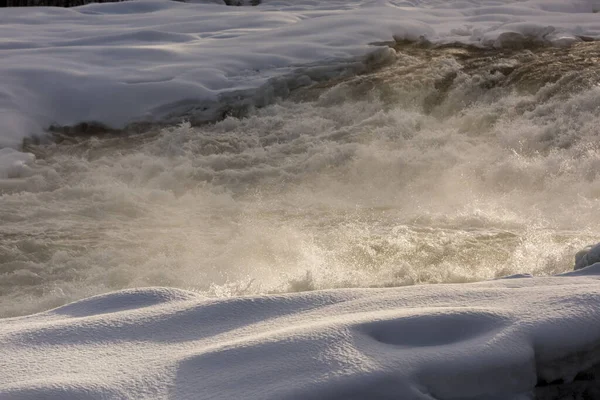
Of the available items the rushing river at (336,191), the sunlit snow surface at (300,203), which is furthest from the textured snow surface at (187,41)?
the rushing river at (336,191)

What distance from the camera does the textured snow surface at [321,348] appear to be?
76.4 inches

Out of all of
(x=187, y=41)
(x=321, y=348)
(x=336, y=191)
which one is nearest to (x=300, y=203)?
(x=336, y=191)

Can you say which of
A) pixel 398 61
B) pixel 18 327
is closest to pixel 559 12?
pixel 398 61

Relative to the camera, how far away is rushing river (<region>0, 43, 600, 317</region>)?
15.6 feet

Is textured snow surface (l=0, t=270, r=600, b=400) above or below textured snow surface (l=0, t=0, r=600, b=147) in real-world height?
below

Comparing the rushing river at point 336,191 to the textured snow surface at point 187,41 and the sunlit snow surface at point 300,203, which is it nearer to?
the sunlit snow surface at point 300,203

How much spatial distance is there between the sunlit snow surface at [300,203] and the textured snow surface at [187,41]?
38 millimetres

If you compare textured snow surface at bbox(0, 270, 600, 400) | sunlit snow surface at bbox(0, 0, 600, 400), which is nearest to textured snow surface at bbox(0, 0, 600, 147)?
sunlit snow surface at bbox(0, 0, 600, 400)

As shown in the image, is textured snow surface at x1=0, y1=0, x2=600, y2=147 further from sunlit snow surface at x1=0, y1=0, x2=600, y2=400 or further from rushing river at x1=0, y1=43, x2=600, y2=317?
rushing river at x1=0, y1=43, x2=600, y2=317

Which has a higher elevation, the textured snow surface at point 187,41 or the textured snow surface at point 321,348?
the textured snow surface at point 187,41

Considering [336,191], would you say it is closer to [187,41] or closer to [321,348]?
[321,348]

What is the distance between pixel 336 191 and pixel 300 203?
1.32ft

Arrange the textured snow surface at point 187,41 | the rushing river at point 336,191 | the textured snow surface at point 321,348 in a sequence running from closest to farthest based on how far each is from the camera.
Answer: the textured snow surface at point 321,348, the rushing river at point 336,191, the textured snow surface at point 187,41

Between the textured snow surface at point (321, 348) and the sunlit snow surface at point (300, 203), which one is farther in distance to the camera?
the sunlit snow surface at point (300, 203)
